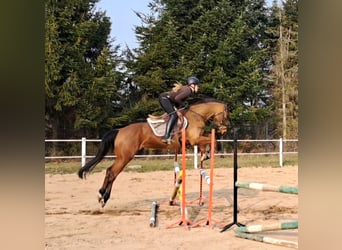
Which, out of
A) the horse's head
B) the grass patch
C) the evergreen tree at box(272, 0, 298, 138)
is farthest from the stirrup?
the evergreen tree at box(272, 0, 298, 138)

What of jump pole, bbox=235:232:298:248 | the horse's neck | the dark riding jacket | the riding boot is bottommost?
jump pole, bbox=235:232:298:248

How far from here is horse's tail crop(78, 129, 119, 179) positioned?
3.84 meters

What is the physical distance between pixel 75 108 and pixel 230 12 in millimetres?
3770

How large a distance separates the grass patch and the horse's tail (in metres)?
2.49

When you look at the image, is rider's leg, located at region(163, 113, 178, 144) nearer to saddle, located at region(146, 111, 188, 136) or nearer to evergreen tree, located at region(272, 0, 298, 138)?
saddle, located at region(146, 111, 188, 136)

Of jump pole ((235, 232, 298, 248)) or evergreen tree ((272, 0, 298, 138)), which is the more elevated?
evergreen tree ((272, 0, 298, 138))

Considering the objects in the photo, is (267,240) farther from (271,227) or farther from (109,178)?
(109,178)

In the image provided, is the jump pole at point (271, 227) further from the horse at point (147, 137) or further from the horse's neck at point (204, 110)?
the horse's neck at point (204, 110)

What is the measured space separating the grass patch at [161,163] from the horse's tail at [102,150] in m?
2.49

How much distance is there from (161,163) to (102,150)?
127 inches

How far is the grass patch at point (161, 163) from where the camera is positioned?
6.56 metres

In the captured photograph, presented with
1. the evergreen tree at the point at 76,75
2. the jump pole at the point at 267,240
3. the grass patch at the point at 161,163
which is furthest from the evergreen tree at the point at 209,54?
the jump pole at the point at 267,240
